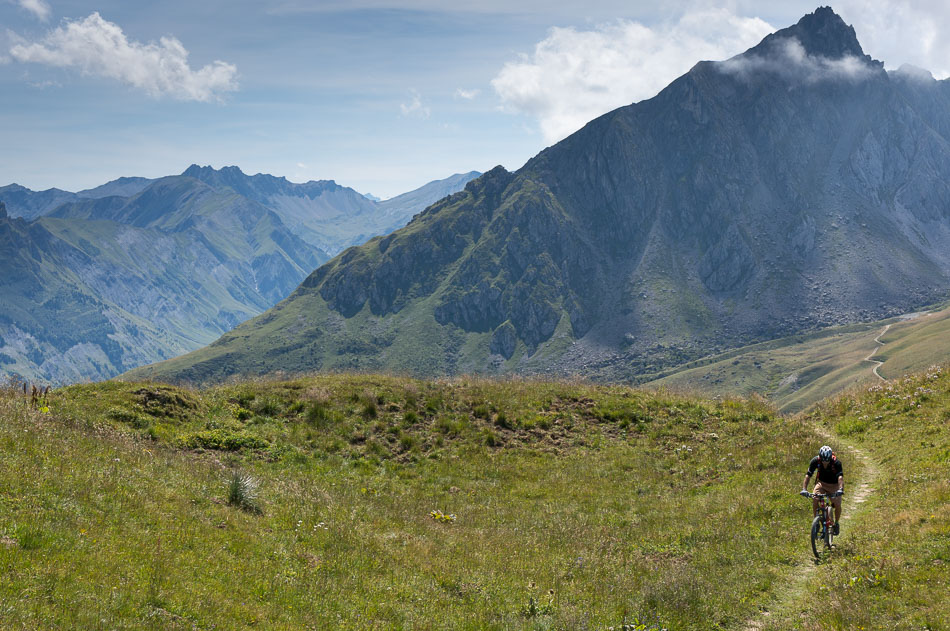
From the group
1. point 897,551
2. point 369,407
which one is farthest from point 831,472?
point 369,407

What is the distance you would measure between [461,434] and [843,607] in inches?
704

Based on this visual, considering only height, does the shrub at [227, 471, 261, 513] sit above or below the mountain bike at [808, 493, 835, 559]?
above

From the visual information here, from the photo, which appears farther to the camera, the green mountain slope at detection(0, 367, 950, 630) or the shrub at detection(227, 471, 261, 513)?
the shrub at detection(227, 471, 261, 513)

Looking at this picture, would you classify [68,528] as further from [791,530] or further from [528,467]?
[791,530]

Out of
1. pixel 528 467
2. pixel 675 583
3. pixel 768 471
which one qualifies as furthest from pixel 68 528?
pixel 768 471

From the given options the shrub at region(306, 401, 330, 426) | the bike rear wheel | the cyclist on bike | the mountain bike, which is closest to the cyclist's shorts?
the cyclist on bike

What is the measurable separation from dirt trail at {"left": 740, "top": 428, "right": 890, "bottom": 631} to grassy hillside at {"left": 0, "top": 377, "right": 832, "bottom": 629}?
0.28 m

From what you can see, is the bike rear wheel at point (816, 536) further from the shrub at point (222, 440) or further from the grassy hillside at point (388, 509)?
the shrub at point (222, 440)

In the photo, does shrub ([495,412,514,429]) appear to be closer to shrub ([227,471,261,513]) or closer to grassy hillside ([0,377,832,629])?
grassy hillside ([0,377,832,629])

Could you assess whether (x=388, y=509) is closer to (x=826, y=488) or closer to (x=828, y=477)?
(x=826, y=488)

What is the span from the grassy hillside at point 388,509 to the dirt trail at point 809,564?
0.92ft

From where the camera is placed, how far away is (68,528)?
35.3 feet

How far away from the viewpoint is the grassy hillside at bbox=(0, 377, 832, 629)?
34.2 feet

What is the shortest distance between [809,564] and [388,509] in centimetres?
1255
